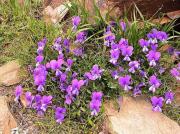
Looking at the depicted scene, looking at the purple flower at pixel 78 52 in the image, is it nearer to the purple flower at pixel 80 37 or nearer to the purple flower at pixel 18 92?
the purple flower at pixel 80 37

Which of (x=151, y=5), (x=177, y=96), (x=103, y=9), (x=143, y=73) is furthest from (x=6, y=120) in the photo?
(x=151, y=5)

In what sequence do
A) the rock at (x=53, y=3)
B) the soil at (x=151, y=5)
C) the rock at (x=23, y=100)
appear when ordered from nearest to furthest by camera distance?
the rock at (x=23, y=100) < the soil at (x=151, y=5) < the rock at (x=53, y=3)

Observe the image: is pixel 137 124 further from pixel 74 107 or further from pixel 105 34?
pixel 105 34

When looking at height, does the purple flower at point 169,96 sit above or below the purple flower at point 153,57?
below

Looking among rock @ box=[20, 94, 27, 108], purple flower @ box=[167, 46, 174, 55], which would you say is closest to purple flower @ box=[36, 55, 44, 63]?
rock @ box=[20, 94, 27, 108]

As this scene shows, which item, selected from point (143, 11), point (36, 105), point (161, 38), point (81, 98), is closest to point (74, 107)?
point (81, 98)

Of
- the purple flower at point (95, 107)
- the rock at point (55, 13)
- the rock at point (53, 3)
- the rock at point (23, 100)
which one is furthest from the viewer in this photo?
the rock at point (53, 3)

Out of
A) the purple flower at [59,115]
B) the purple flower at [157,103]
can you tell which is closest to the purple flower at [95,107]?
the purple flower at [59,115]
